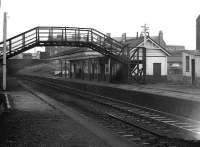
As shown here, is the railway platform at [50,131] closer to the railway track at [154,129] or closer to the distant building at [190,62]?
the railway track at [154,129]

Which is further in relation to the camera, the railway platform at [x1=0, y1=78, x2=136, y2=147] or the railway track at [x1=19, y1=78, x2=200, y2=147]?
the railway track at [x1=19, y1=78, x2=200, y2=147]

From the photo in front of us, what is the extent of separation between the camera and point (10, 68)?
73.5m

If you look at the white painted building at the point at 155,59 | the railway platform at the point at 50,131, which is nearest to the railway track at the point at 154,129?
the railway platform at the point at 50,131

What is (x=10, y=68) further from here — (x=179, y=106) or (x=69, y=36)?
(x=179, y=106)

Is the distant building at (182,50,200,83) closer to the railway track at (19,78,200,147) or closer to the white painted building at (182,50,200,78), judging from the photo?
the white painted building at (182,50,200,78)

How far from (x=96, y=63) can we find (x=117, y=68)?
981 cm

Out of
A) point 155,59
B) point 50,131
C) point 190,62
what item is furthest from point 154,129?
point 155,59

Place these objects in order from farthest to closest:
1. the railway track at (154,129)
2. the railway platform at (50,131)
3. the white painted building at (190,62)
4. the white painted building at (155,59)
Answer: the white painted building at (155,59), the white painted building at (190,62), the railway track at (154,129), the railway platform at (50,131)

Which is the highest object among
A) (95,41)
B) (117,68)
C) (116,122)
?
(95,41)

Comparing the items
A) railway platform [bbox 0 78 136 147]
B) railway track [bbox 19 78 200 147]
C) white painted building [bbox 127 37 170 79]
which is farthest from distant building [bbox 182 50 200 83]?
railway platform [bbox 0 78 136 147]

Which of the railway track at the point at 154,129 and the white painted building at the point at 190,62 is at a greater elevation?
the white painted building at the point at 190,62

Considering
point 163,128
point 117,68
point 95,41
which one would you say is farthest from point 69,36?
point 163,128

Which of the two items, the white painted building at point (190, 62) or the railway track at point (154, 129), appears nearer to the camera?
the railway track at point (154, 129)

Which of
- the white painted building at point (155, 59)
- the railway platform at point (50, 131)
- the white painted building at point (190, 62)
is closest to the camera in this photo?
the railway platform at point (50, 131)
